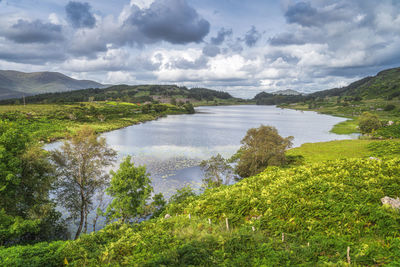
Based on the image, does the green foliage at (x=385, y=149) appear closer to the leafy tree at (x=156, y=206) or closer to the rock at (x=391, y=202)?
the rock at (x=391, y=202)

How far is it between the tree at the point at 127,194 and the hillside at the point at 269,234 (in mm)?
3501

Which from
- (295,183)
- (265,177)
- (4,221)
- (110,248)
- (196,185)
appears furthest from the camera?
(196,185)

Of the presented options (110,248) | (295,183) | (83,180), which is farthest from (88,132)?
(295,183)

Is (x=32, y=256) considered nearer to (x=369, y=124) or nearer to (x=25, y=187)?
(x=25, y=187)

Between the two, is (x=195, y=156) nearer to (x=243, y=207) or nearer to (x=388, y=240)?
(x=243, y=207)

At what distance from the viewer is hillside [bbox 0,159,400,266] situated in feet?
39.9

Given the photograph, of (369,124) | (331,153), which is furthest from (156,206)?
(369,124)

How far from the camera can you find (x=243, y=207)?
65.7ft

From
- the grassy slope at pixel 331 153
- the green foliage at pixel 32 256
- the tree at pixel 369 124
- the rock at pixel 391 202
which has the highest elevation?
the tree at pixel 369 124

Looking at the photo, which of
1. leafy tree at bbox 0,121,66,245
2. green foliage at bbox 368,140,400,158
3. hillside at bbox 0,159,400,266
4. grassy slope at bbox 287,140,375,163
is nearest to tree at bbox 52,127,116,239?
leafy tree at bbox 0,121,66,245

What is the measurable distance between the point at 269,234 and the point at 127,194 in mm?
16622

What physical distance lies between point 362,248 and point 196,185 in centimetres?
2926

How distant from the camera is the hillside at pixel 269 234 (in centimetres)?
1215

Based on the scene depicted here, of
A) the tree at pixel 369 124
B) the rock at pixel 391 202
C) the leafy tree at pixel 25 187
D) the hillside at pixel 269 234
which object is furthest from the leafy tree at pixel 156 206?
the tree at pixel 369 124
